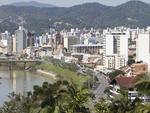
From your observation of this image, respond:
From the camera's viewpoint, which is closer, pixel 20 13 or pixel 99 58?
pixel 99 58

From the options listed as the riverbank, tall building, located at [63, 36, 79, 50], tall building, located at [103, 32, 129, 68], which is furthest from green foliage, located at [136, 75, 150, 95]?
tall building, located at [63, 36, 79, 50]

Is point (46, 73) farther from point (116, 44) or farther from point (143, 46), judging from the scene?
point (143, 46)

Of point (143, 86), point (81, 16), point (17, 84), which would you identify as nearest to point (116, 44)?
point (17, 84)

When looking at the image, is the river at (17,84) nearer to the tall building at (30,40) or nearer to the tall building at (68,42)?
the tall building at (68,42)

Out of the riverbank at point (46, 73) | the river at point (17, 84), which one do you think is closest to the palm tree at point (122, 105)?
the river at point (17, 84)

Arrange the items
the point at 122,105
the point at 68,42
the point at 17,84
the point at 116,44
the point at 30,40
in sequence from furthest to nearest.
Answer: the point at 30,40
the point at 68,42
the point at 116,44
the point at 17,84
the point at 122,105

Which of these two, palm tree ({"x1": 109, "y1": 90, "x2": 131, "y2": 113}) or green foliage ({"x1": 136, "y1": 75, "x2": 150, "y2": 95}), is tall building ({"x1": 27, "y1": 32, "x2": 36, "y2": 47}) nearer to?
palm tree ({"x1": 109, "y1": 90, "x2": 131, "y2": 113})

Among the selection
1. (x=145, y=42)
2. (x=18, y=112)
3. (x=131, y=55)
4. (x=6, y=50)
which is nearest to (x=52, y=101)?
(x=18, y=112)

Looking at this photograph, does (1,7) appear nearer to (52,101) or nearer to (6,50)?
(6,50)
